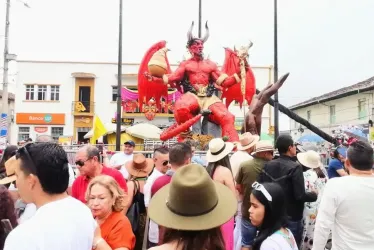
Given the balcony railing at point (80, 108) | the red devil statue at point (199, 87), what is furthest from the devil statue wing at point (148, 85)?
the balcony railing at point (80, 108)

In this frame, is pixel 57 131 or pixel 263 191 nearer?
pixel 263 191

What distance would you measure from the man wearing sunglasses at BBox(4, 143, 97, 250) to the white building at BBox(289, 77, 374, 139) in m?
19.7

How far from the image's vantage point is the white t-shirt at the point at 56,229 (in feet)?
5.50

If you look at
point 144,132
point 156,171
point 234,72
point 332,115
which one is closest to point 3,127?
point 144,132

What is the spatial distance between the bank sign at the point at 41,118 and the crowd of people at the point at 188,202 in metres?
26.0

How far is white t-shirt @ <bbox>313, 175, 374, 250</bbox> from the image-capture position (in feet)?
9.79

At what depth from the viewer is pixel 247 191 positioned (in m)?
4.29

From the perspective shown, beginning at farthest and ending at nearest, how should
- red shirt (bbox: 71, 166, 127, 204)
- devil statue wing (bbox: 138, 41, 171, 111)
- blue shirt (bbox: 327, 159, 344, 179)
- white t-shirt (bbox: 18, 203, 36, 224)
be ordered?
devil statue wing (bbox: 138, 41, 171, 111)
blue shirt (bbox: 327, 159, 344, 179)
red shirt (bbox: 71, 166, 127, 204)
white t-shirt (bbox: 18, 203, 36, 224)

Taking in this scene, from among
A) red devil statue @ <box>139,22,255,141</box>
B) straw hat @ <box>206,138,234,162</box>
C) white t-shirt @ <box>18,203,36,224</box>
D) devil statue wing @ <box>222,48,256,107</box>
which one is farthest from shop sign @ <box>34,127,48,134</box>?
white t-shirt @ <box>18,203,36,224</box>

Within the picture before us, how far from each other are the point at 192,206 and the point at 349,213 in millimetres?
1795

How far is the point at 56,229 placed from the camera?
1.80m

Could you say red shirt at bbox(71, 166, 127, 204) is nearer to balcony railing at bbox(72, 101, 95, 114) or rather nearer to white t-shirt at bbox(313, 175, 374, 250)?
white t-shirt at bbox(313, 175, 374, 250)

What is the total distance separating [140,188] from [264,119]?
87.3 ft

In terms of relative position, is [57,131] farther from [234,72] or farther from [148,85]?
[234,72]
